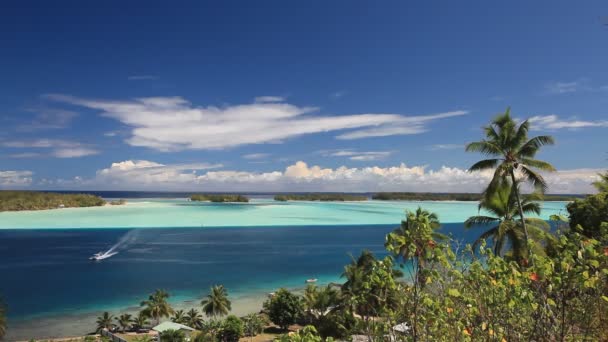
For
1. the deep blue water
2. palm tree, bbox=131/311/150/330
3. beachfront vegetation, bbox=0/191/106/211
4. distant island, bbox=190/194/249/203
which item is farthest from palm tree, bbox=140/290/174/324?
distant island, bbox=190/194/249/203

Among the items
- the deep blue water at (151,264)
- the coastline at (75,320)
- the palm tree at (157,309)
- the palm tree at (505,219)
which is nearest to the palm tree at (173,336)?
the palm tree at (157,309)

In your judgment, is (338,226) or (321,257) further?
(338,226)

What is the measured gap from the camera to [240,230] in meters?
77.6

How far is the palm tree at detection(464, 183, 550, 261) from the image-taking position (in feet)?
45.5

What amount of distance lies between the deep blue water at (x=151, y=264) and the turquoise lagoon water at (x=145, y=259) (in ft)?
0.35

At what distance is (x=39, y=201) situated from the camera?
105m

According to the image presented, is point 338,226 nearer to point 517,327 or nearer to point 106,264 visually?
point 106,264

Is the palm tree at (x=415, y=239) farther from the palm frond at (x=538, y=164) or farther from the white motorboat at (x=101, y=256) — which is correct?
the white motorboat at (x=101, y=256)

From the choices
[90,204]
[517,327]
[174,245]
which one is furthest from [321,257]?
[90,204]

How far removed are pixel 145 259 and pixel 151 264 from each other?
3.62 m

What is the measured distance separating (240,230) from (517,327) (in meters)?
76.2

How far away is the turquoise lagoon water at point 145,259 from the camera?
30781 mm

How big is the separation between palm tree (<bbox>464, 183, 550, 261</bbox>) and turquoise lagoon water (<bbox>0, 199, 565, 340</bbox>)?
6.77 feet

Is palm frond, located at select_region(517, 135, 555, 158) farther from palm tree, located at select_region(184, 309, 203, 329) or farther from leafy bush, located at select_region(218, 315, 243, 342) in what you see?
palm tree, located at select_region(184, 309, 203, 329)
